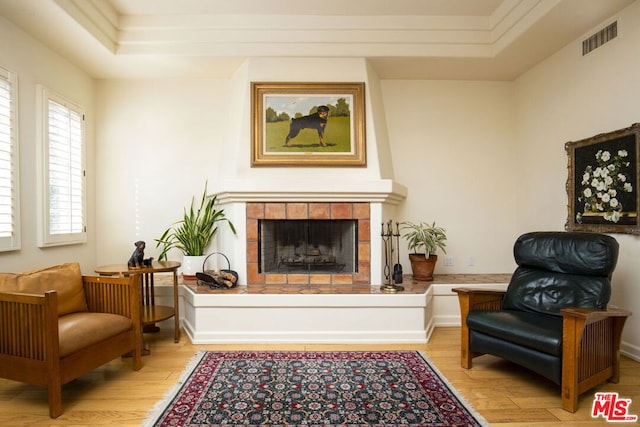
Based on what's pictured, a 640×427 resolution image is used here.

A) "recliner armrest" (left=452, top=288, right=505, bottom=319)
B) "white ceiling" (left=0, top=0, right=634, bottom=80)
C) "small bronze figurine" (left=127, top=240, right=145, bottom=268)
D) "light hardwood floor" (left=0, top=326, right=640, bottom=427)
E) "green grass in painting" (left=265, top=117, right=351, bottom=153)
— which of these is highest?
"white ceiling" (left=0, top=0, right=634, bottom=80)

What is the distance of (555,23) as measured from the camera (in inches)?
125

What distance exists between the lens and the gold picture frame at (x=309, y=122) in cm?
380

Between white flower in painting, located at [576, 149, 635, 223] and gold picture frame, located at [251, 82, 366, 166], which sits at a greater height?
gold picture frame, located at [251, 82, 366, 166]

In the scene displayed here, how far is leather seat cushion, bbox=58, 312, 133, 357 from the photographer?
2229 mm

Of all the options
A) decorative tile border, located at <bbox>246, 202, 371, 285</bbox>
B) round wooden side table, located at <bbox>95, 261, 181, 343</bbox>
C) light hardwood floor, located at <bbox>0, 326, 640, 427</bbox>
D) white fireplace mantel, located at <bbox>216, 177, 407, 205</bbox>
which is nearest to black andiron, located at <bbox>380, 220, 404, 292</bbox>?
decorative tile border, located at <bbox>246, 202, 371, 285</bbox>

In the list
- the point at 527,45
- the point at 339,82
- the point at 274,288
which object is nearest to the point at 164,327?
the point at 274,288

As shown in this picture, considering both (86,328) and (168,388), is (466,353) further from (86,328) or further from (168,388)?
(86,328)

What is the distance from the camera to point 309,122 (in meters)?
3.84

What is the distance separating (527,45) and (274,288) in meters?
3.32

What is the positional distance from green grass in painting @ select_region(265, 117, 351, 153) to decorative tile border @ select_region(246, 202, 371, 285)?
1.83 ft

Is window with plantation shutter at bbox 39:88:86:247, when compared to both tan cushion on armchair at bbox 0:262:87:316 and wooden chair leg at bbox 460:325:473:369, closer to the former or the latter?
tan cushion on armchair at bbox 0:262:87:316

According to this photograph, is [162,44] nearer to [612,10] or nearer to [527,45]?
[527,45]

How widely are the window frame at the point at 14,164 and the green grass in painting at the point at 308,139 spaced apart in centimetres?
208
